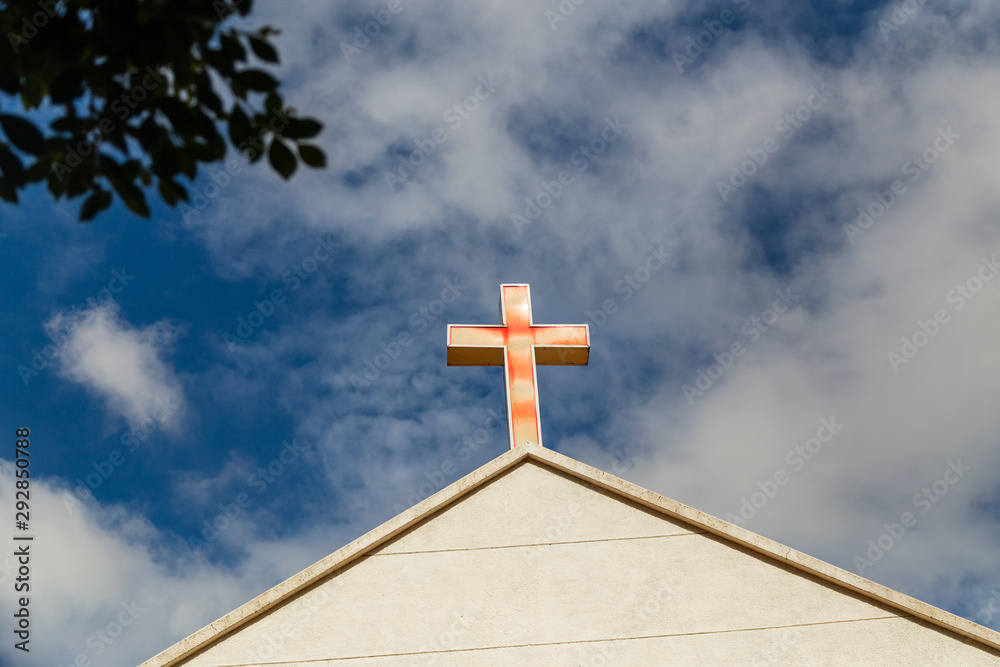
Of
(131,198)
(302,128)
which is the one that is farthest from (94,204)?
(302,128)

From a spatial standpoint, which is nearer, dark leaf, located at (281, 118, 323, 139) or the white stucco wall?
dark leaf, located at (281, 118, 323, 139)

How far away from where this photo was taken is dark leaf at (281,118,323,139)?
335cm

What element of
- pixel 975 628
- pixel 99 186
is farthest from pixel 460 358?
pixel 99 186

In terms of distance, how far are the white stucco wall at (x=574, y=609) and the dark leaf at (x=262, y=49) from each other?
5.10 metres

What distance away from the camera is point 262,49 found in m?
3.33

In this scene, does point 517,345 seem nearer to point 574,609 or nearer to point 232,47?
point 574,609

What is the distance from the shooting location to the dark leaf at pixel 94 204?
11.2 feet

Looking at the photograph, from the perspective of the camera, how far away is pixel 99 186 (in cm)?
342

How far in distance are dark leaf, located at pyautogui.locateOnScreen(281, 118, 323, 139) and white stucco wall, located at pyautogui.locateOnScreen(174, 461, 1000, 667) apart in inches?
191

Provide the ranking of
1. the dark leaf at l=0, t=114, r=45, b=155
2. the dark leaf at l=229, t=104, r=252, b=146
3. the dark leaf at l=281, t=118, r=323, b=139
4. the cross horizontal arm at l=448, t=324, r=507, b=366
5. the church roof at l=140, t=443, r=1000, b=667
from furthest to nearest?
the cross horizontal arm at l=448, t=324, r=507, b=366 → the church roof at l=140, t=443, r=1000, b=667 → the dark leaf at l=229, t=104, r=252, b=146 → the dark leaf at l=281, t=118, r=323, b=139 → the dark leaf at l=0, t=114, r=45, b=155

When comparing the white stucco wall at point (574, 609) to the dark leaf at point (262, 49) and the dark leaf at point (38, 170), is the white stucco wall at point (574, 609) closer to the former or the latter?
the dark leaf at point (38, 170)

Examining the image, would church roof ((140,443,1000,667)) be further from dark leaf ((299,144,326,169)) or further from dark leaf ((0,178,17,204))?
dark leaf ((299,144,326,169))

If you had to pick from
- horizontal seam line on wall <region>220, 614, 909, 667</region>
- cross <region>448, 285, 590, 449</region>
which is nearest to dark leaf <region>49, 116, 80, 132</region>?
horizontal seam line on wall <region>220, 614, 909, 667</region>

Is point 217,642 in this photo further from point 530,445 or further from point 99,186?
point 99,186
